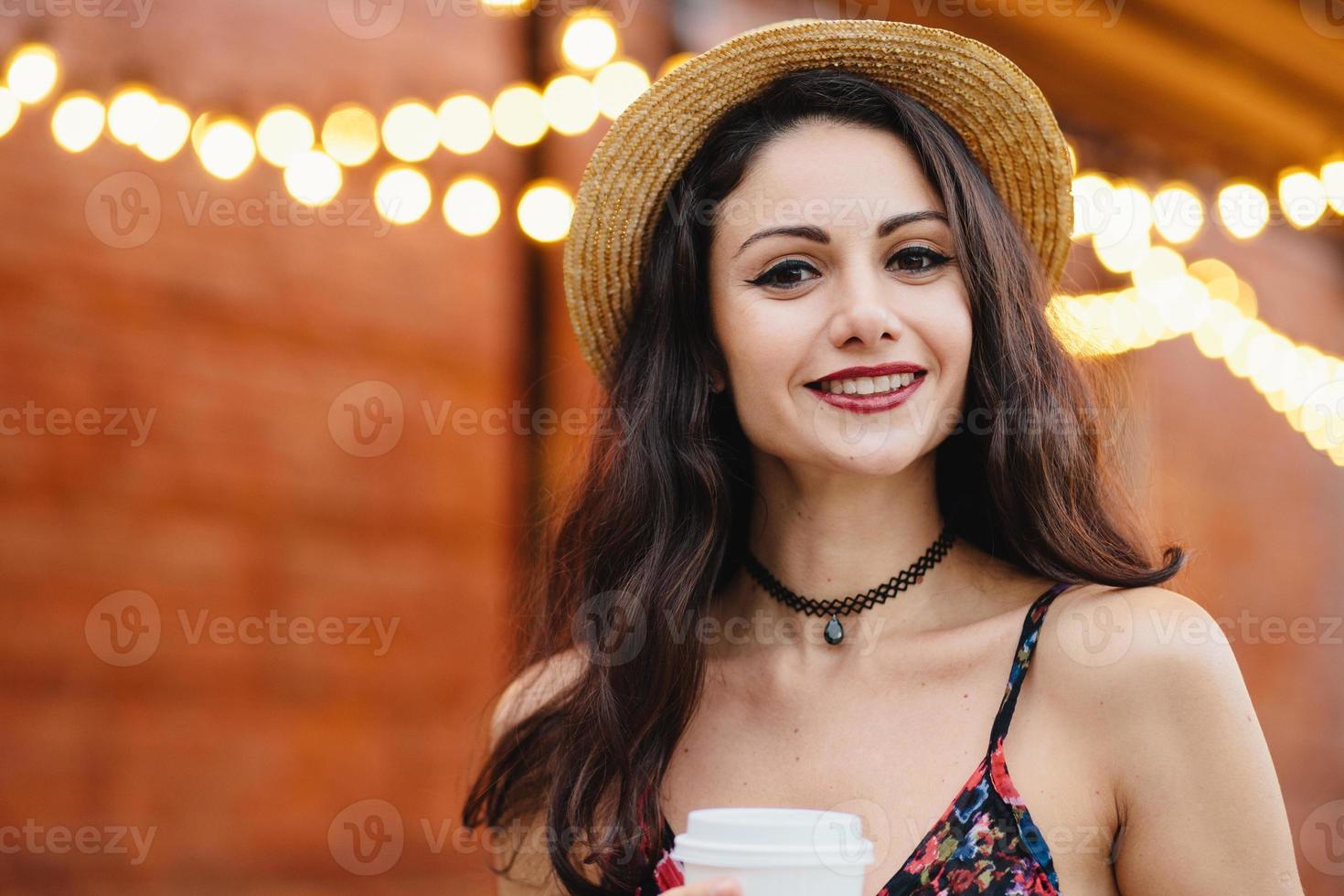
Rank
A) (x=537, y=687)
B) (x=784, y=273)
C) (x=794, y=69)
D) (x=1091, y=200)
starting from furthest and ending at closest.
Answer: (x=1091, y=200) < (x=537, y=687) < (x=794, y=69) < (x=784, y=273)

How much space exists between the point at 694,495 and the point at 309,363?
2.12m

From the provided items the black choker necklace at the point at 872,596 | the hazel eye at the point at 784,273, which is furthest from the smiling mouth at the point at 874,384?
the black choker necklace at the point at 872,596

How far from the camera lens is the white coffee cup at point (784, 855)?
1088mm

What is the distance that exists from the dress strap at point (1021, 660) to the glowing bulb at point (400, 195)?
2.80 metres

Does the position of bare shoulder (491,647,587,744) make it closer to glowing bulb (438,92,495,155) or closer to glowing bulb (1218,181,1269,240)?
→ glowing bulb (438,92,495,155)

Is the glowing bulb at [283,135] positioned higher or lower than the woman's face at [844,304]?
higher

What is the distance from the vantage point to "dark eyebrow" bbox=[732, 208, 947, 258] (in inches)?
64.4

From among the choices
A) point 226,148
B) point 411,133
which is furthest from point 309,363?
point 411,133

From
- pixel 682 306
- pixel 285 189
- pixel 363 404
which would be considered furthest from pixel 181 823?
pixel 682 306

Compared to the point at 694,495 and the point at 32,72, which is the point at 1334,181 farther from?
the point at 32,72

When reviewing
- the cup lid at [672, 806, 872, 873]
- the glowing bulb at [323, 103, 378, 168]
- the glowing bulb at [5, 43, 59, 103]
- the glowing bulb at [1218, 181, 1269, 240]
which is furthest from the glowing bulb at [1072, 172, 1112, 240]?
the cup lid at [672, 806, 872, 873]

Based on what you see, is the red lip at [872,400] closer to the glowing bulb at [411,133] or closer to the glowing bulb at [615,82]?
the glowing bulb at [615,82]

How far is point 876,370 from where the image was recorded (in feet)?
5.24

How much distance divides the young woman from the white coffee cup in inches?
Answer: 13.5
